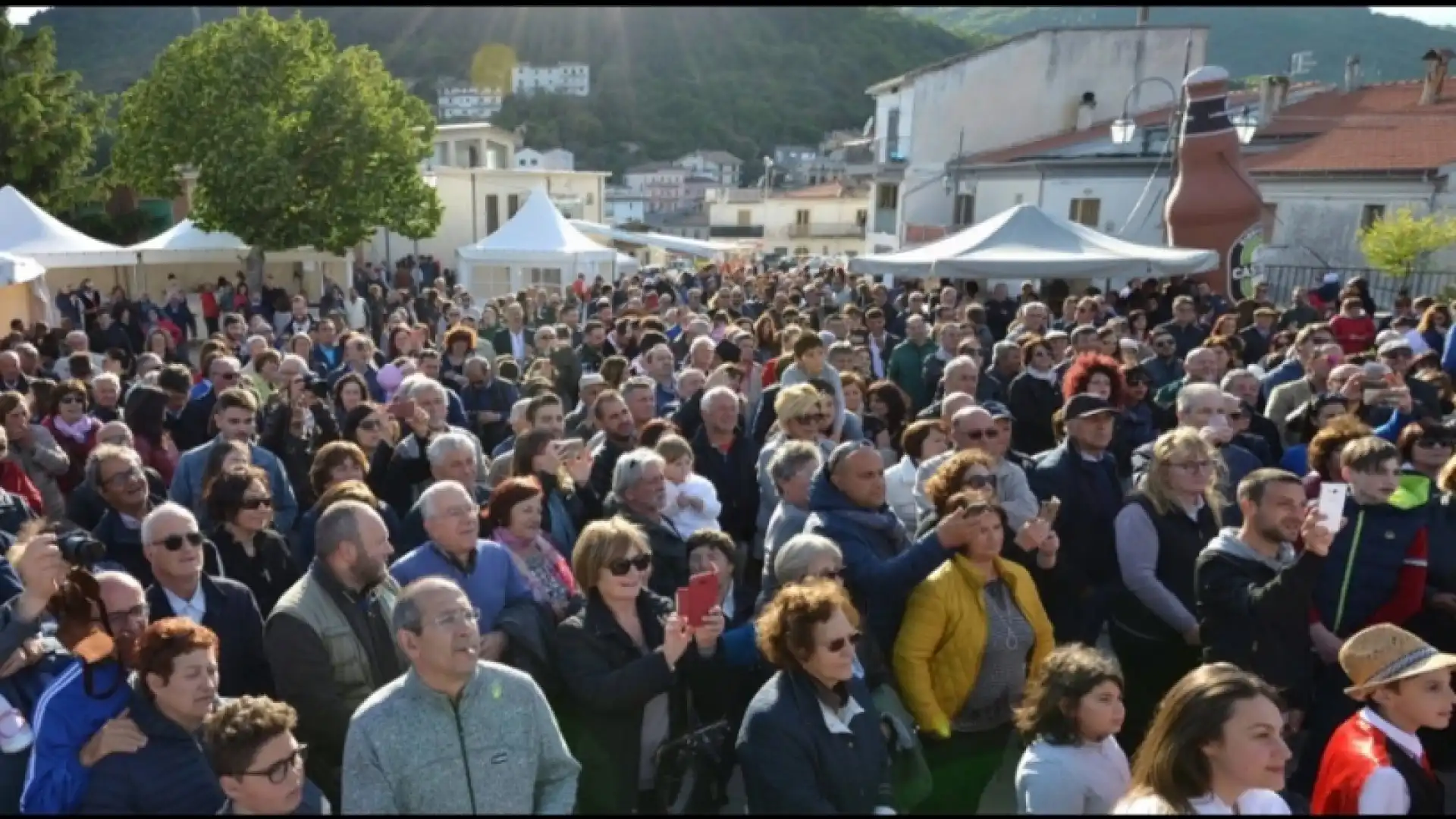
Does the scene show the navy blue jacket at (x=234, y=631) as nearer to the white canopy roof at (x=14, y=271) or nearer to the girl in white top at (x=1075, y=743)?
the girl in white top at (x=1075, y=743)

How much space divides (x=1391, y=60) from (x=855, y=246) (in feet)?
126

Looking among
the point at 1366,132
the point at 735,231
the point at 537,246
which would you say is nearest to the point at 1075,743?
the point at 537,246

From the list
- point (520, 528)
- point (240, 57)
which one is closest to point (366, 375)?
point (520, 528)

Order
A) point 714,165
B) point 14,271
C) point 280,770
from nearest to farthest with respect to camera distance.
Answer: point 280,770 < point 14,271 < point 714,165

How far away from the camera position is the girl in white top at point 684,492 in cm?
495

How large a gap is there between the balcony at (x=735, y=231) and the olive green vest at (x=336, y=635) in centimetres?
6895

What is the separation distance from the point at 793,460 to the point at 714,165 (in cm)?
9059

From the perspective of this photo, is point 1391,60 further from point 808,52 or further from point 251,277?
point 251,277

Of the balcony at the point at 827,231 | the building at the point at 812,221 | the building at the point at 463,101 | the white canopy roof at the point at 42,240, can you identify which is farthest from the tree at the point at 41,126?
the building at the point at 463,101

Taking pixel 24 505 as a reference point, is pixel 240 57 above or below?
above

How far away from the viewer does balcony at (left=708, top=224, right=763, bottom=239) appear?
236 feet

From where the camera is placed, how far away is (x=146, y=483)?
4.48 meters

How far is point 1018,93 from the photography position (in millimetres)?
33688

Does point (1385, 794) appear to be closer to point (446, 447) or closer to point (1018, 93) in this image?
point (446, 447)
